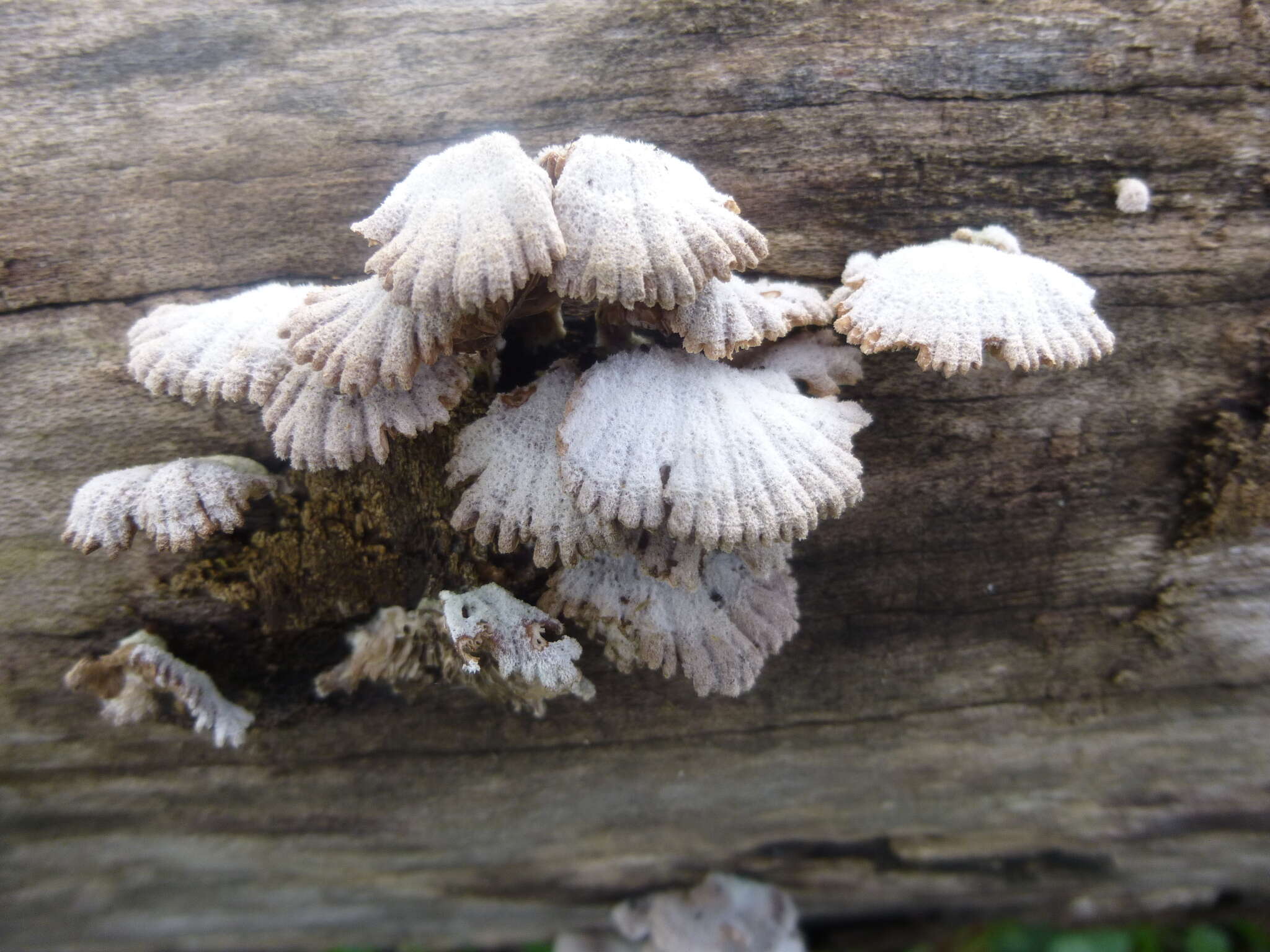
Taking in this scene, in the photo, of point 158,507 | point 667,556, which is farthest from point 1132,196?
point 158,507

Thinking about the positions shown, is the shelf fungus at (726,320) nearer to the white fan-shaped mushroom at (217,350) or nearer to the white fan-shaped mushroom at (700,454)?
the white fan-shaped mushroom at (700,454)

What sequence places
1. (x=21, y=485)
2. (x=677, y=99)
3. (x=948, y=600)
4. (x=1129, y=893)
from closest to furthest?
(x=677, y=99), (x=21, y=485), (x=948, y=600), (x=1129, y=893)

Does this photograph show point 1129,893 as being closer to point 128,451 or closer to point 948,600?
point 948,600

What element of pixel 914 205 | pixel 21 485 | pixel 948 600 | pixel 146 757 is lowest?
pixel 146 757

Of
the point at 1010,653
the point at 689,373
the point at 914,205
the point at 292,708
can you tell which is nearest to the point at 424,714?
the point at 292,708

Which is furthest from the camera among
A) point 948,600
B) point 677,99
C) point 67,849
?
point 67,849
